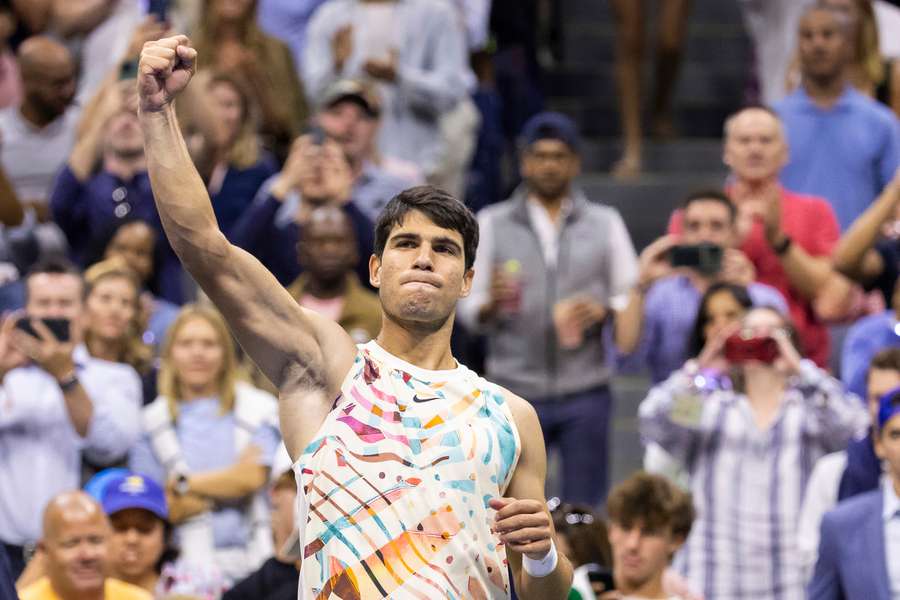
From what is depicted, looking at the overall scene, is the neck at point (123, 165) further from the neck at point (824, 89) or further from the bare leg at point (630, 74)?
the neck at point (824, 89)

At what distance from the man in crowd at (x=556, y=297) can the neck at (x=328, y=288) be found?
67cm

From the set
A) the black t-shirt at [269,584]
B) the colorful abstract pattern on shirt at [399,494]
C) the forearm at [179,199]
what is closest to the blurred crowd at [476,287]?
the black t-shirt at [269,584]

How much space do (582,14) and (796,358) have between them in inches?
244

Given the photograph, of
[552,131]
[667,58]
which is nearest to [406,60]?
[552,131]

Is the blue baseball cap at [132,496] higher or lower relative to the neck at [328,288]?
lower

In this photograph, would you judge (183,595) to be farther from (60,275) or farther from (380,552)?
(380,552)

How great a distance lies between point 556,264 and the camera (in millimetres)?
9305

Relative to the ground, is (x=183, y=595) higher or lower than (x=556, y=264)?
lower

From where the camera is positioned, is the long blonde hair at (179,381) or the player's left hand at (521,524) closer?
the player's left hand at (521,524)

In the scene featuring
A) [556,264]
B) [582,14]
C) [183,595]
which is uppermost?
[582,14]

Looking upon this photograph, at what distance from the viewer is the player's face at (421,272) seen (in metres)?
4.48

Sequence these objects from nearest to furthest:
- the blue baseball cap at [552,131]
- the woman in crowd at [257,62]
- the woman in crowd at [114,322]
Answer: the woman in crowd at [114,322] < the blue baseball cap at [552,131] < the woman in crowd at [257,62]

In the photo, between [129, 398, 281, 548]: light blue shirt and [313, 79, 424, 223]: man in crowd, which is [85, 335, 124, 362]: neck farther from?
[313, 79, 424, 223]: man in crowd

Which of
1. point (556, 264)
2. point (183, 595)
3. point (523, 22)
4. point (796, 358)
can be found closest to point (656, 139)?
point (523, 22)
